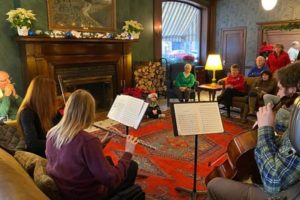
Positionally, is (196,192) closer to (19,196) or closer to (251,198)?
(251,198)

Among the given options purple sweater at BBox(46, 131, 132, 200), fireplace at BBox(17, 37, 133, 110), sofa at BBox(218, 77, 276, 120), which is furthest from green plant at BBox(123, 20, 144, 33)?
purple sweater at BBox(46, 131, 132, 200)

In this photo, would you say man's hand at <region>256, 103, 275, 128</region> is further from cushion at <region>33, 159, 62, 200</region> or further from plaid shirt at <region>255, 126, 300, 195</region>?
cushion at <region>33, 159, 62, 200</region>

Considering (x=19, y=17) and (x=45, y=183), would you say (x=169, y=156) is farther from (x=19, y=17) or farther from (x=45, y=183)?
(x=19, y=17)

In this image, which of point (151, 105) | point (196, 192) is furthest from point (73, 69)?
point (196, 192)

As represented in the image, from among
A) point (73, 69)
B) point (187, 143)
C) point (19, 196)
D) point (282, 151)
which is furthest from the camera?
point (73, 69)

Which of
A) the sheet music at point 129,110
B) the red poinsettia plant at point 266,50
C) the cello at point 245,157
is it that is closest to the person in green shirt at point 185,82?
the red poinsettia plant at point 266,50

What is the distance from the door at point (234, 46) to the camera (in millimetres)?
8031

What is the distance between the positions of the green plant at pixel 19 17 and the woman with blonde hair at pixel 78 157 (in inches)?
117

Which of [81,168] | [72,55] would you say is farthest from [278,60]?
[81,168]

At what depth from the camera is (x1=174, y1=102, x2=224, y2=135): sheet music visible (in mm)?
2133

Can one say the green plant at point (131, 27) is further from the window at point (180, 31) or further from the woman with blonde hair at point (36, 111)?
the woman with blonde hair at point (36, 111)

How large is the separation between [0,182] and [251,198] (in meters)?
1.29

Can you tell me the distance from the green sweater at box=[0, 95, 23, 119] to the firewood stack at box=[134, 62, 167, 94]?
102 inches

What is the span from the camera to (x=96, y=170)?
4.84 feet
